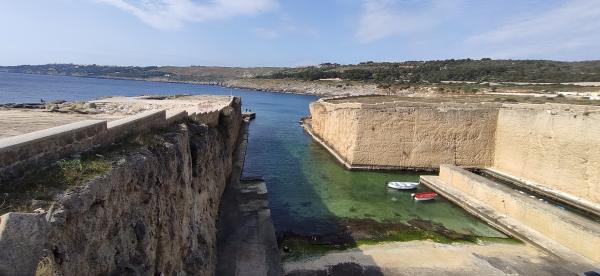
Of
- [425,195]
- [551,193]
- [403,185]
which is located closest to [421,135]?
[403,185]

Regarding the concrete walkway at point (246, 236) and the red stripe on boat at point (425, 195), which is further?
the red stripe on boat at point (425, 195)

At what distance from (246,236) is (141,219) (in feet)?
22.8

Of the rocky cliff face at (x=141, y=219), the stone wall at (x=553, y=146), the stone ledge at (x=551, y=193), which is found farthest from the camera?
the stone wall at (x=553, y=146)

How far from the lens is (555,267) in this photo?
12.6 metres

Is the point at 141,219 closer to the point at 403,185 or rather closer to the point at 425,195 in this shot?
the point at 425,195

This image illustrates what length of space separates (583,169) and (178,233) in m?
18.9

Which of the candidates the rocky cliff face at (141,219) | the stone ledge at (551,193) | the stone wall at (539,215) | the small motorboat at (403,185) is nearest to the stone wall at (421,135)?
the stone ledge at (551,193)

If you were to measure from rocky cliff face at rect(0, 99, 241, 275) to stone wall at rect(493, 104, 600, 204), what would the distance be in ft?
56.8

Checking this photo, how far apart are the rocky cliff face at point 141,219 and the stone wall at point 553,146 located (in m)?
17.3

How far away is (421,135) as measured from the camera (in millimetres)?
24219

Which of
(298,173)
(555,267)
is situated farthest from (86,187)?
(298,173)

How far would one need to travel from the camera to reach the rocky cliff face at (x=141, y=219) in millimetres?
3924

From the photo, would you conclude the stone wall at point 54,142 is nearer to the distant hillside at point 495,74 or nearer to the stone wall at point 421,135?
the stone wall at point 421,135

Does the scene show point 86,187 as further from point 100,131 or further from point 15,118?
point 15,118
